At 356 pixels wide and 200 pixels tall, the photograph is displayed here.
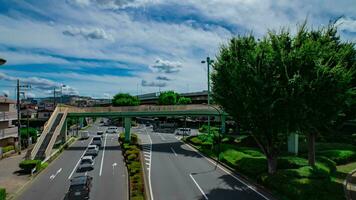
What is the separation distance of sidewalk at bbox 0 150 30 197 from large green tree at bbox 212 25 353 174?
65.6 ft

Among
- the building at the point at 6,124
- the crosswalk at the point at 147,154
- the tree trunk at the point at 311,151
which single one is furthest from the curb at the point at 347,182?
the building at the point at 6,124

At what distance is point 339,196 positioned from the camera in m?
20.7

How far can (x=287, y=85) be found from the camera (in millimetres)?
23484

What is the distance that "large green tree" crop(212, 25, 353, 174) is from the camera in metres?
23.1

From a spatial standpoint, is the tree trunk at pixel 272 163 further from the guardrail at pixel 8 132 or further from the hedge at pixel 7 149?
the guardrail at pixel 8 132

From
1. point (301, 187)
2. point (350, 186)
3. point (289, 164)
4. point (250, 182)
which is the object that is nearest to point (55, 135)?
point (250, 182)

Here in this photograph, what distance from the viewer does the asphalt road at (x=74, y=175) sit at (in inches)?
1022

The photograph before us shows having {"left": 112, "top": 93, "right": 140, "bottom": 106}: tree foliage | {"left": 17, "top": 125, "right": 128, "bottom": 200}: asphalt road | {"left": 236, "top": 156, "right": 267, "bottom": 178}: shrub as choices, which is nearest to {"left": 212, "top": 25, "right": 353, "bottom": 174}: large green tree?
{"left": 236, "top": 156, "right": 267, "bottom": 178}: shrub

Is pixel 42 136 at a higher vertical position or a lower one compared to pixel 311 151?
higher

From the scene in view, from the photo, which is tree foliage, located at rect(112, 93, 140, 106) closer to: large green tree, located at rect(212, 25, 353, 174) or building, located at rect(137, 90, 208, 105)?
building, located at rect(137, 90, 208, 105)

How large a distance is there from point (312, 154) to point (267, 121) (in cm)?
894

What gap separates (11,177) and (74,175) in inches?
239

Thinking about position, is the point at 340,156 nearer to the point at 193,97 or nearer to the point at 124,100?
the point at 124,100

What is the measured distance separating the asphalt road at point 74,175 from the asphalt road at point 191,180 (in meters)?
2.90
